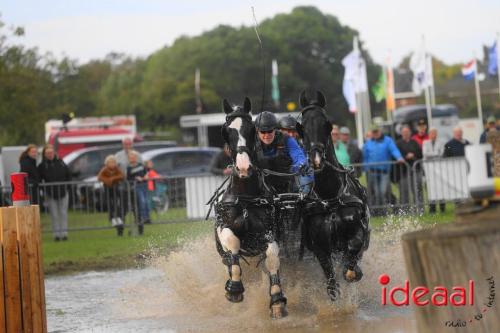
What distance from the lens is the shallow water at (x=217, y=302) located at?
10703mm

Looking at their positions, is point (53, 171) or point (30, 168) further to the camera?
point (53, 171)

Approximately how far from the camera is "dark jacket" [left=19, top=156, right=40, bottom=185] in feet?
70.0

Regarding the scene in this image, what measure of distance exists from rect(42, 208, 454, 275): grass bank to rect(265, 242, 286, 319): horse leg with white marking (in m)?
3.79

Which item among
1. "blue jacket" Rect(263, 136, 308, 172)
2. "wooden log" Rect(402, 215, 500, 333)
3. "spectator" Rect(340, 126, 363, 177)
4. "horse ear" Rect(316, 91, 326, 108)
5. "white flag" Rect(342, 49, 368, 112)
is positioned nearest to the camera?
"wooden log" Rect(402, 215, 500, 333)

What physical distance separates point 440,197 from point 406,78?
75102 mm

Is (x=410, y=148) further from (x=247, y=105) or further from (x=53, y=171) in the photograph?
(x=247, y=105)

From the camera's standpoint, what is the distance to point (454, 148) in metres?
21.9

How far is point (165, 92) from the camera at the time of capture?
97.2 metres

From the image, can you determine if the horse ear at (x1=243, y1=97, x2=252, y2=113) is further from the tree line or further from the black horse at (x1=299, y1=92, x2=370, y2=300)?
the tree line

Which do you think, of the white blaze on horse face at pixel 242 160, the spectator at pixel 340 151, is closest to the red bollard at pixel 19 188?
the white blaze on horse face at pixel 242 160

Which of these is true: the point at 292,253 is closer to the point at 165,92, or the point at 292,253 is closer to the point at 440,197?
the point at 440,197

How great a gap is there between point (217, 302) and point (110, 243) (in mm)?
8528

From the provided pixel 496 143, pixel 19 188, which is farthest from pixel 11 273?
pixel 496 143

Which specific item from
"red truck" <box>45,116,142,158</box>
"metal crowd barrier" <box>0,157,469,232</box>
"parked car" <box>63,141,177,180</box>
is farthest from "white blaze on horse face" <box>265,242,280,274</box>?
"red truck" <box>45,116,142,158</box>
